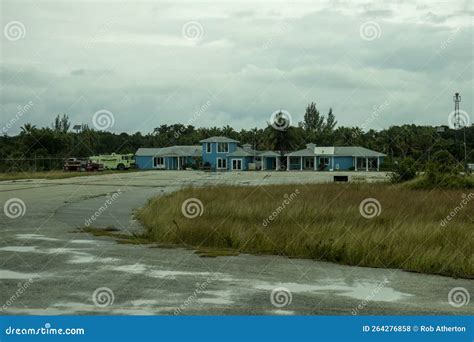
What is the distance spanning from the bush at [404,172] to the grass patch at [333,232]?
50.7ft

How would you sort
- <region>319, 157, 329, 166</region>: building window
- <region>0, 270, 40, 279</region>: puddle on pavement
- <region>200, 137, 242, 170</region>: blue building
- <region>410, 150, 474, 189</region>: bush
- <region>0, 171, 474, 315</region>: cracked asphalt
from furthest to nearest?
1. <region>200, 137, 242, 170</region>: blue building
2. <region>319, 157, 329, 166</region>: building window
3. <region>410, 150, 474, 189</region>: bush
4. <region>0, 270, 40, 279</region>: puddle on pavement
5. <region>0, 171, 474, 315</region>: cracked asphalt

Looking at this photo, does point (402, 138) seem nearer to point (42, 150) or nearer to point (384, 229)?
point (42, 150)

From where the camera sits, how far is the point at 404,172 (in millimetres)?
35188

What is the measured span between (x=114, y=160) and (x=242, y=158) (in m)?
19.5

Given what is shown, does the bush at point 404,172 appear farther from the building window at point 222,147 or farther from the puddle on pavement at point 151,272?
the building window at point 222,147

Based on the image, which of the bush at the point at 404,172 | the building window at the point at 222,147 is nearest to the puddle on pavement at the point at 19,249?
the bush at the point at 404,172

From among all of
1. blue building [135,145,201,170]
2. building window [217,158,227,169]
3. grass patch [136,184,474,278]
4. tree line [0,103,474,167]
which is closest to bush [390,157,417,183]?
grass patch [136,184,474,278]

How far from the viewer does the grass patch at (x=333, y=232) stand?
11.2 metres

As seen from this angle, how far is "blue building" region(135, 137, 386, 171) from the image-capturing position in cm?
8694

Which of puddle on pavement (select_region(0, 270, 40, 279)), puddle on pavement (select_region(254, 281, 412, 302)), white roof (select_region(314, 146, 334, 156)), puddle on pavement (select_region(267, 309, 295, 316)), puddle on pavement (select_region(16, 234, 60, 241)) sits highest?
white roof (select_region(314, 146, 334, 156))

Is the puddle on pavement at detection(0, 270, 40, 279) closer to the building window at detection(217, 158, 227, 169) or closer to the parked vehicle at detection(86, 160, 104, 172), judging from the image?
the parked vehicle at detection(86, 160, 104, 172)

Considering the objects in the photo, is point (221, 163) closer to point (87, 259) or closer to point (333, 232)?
point (333, 232)

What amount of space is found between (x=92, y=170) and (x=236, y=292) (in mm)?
72922

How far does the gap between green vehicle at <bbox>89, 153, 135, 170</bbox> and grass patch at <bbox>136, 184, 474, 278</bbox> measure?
66131 millimetres
